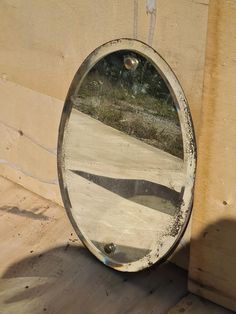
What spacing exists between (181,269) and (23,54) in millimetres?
801

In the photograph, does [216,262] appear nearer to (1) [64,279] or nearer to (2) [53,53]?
(1) [64,279]

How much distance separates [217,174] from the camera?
49.7 inches

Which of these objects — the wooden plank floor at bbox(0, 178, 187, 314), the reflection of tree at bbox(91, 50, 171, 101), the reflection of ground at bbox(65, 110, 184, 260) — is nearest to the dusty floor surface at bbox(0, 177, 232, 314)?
the wooden plank floor at bbox(0, 178, 187, 314)

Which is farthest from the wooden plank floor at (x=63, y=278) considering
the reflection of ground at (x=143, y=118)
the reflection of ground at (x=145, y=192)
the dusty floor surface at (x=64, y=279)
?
the reflection of ground at (x=143, y=118)

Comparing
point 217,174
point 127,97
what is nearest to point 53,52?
point 127,97

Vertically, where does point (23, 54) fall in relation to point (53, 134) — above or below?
above

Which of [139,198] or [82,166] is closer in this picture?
[139,198]

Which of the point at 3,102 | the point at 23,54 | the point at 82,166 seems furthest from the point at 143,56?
the point at 3,102

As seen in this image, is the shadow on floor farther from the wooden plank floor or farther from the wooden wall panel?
the wooden wall panel

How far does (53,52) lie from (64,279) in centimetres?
65

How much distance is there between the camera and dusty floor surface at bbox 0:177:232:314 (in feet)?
4.84

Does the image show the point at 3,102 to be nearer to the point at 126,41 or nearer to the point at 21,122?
the point at 21,122

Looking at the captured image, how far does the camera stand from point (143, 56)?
134 centimetres

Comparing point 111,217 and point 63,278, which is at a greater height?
point 111,217
